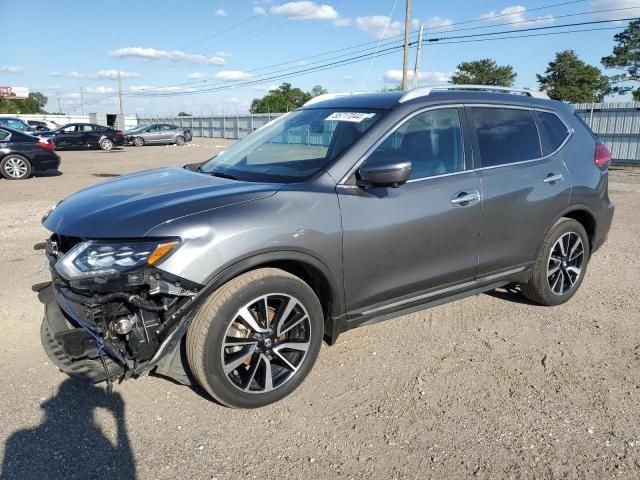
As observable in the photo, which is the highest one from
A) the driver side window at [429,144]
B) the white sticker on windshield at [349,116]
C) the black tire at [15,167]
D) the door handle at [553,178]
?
the white sticker on windshield at [349,116]

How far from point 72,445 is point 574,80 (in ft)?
216

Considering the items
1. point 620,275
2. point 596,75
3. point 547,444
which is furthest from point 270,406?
point 596,75

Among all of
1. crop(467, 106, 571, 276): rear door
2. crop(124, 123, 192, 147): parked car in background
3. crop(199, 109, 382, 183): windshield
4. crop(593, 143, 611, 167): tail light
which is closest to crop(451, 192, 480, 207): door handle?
crop(467, 106, 571, 276): rear door

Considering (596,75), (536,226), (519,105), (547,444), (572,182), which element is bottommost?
(547,444)

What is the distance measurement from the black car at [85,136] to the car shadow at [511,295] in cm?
2568

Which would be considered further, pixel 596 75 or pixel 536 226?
pixel 596 75

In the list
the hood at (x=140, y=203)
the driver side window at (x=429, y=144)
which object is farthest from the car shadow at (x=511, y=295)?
the hood at (x=140, y=203)

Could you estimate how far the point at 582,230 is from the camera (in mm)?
4602

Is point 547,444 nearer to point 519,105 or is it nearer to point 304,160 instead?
point 304,160

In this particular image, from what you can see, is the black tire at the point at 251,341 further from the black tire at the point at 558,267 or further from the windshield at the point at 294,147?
the black tire at the point at 558,267

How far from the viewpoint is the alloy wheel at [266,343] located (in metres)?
2.91

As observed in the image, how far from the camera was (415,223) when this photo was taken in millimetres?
3385

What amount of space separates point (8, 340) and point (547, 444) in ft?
12.4

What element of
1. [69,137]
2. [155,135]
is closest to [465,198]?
[69,137]
